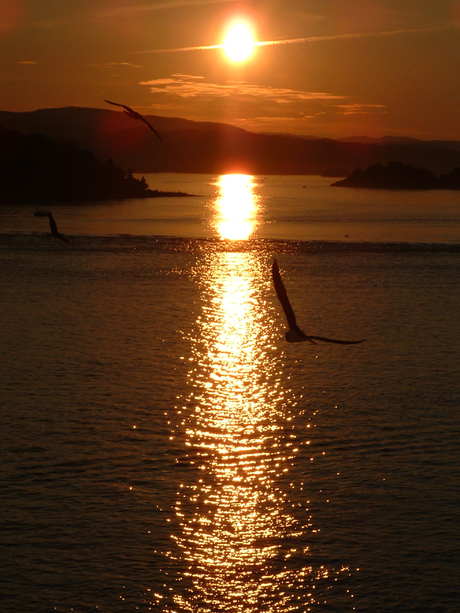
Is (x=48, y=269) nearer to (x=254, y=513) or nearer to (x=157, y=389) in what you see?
(x=157, y=389)

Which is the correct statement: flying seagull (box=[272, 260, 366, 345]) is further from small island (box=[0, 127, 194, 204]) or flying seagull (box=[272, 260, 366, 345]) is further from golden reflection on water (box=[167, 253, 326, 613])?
small island (box=[0, 127, 194, 204])

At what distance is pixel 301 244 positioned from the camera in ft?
277

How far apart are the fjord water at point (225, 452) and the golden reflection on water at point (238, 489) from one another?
2.5 inches

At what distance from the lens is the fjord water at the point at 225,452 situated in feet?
57.6

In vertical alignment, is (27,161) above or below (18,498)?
above

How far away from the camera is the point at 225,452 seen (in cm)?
2420

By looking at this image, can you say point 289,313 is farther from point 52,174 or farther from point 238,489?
point 52,174

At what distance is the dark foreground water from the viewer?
17484mm

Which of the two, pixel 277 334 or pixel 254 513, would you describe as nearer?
pixel 254 513

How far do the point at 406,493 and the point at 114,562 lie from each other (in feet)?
25.6

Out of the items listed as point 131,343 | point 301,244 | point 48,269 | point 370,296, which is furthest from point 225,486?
point 301,244

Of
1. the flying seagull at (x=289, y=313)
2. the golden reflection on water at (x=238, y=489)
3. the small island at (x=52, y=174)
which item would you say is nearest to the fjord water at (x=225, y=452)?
the golden reflection on water at (x=238, y=489)

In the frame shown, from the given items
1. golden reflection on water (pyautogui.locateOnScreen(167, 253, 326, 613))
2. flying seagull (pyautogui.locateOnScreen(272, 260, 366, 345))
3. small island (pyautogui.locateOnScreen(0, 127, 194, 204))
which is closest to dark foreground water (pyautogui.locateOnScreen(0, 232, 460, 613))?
golden reflection on water (pyautogui.locateOnScreen(167, 253, 326, 613))

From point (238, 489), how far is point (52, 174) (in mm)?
152809
